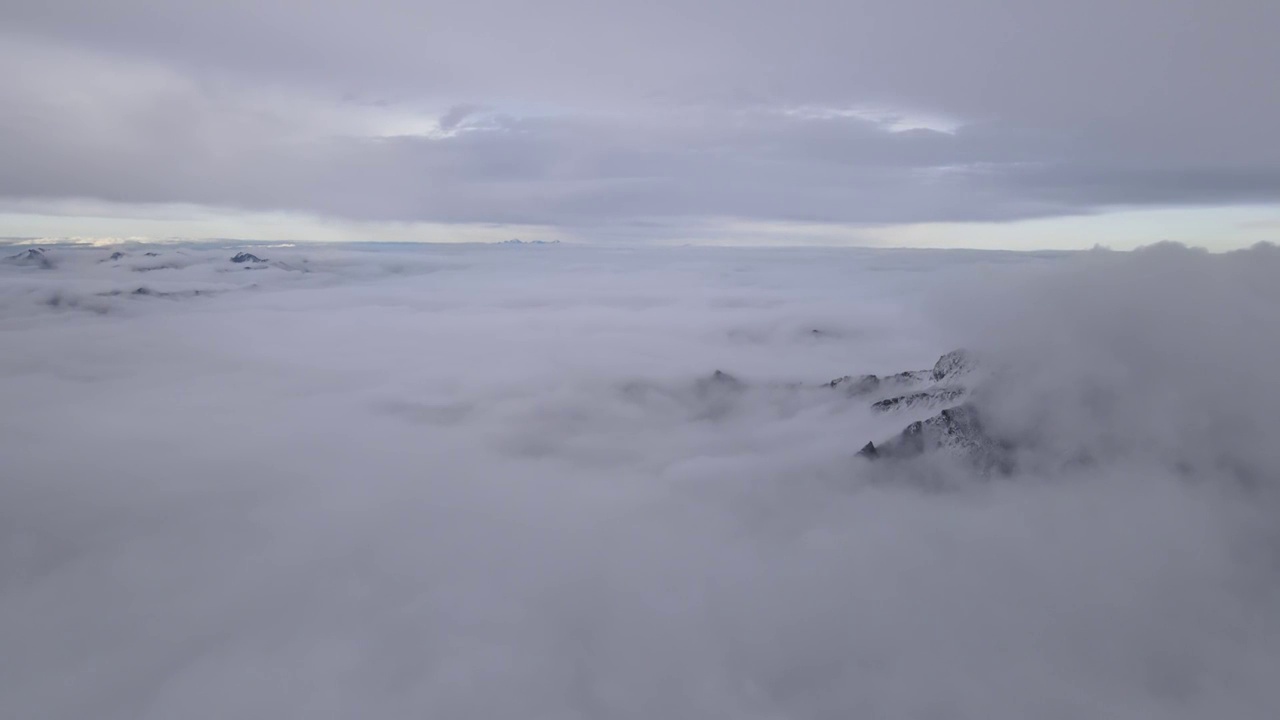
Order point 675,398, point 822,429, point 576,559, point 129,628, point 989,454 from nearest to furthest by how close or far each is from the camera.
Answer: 1. point 129,628
2. point 576,559
3. point 989,454
4. point 822,429
5. point 675,398

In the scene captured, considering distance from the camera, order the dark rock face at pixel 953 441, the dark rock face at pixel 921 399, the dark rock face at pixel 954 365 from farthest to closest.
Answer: the dark rock face at pixel 954 365, the dark rock face at pixel 921 399, the dark rock face at pixel 953 441

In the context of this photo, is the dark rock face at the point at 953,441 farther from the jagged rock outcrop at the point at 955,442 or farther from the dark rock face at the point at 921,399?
the dark rock face at the point at 921,399

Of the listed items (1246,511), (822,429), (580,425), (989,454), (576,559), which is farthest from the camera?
(580,425)

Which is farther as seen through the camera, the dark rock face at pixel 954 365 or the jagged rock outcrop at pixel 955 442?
the dark rock face at pixel 954 365

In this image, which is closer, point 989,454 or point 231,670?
point 231,670

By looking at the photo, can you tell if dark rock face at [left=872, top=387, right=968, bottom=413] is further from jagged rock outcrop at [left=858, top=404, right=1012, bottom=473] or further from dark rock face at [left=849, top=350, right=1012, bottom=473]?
jagged rock outcrop at [left=858, top=404, right=1012, bottom=473]

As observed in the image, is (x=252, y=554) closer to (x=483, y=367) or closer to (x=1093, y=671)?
(x=1093, y=671)

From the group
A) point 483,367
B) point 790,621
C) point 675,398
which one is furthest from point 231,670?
point 483,367

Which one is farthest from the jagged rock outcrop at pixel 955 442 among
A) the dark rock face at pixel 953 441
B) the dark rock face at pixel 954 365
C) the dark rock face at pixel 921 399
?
the dark rock face at pixel 954 365

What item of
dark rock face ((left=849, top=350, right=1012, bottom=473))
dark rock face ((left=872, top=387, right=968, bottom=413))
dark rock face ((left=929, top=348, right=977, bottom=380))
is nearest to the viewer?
dark rock face ((left=849, top=350, right=1012, bottom=473))

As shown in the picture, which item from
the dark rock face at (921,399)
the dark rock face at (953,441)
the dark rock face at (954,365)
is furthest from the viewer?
the dark rock face at (954,365)

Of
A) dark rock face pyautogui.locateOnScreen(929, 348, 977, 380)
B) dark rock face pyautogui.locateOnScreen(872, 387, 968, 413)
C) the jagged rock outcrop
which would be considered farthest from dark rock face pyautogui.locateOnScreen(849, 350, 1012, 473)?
dark rock face pyautogui.locateOnScreen(929, 348, 977, 380)
